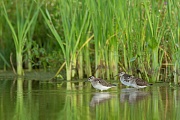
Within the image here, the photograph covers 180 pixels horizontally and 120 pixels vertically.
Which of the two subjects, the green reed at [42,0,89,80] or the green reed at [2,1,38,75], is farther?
the green reed at [2,1,38,75]

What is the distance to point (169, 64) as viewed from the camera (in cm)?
1208

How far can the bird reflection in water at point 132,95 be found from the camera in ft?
33.7

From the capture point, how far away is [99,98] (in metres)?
10.5

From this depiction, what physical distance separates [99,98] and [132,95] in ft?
2.23

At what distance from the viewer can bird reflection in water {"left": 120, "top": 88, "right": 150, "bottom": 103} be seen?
10284 mm

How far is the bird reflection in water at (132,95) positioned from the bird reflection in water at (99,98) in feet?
0.76

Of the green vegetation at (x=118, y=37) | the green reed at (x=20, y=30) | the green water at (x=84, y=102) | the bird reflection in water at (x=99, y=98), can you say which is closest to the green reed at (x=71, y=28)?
the green vegetation at (x=118, y=37)

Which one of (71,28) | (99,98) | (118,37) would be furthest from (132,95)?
(71,28)

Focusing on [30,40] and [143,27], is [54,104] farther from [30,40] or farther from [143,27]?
[30,40]

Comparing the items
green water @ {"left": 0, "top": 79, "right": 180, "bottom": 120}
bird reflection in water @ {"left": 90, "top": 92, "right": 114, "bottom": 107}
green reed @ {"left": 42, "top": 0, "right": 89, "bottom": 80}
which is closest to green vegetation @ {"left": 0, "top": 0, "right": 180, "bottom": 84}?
green reed @ {"left": 42, "top": 0, "right": 89, "bottom": 80}

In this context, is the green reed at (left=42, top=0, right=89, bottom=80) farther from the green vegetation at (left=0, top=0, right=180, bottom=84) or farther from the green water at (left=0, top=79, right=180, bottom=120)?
the green water at (left=0, top=79, right=180, bottom=120)

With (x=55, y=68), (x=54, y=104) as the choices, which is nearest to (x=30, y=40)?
(x=55, y=68)

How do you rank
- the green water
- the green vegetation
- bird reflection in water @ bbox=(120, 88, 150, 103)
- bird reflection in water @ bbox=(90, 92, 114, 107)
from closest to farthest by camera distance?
the green water, bird reflection in water @ bbox=(90, 92, 114, 107), bird reflection in water @ bbox=(120, 88, 150, 103), the green vegetation

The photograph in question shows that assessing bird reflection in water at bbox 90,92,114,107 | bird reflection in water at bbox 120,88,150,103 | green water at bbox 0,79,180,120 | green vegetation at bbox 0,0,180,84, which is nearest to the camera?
green water at bbox 0,79,180,120
